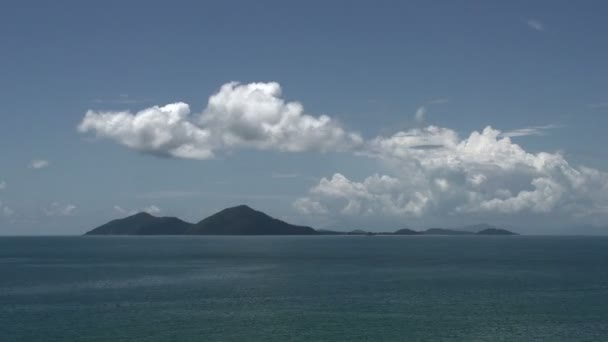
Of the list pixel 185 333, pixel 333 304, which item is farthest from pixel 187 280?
pixel 185 333

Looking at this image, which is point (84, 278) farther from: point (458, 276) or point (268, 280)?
point (458, 276)

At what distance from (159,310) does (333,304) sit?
3284 centimetres

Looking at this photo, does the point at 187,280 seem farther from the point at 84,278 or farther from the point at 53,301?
the point at 53,301

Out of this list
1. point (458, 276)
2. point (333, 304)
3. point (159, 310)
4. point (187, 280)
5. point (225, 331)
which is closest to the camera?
point (225, 331)

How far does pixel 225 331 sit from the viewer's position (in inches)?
3255

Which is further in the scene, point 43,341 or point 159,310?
point 159,310

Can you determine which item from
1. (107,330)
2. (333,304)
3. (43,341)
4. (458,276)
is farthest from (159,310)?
(458,276)

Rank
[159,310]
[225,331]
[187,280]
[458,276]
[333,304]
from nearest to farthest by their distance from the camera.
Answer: [225,331]
[159,310]
[333,304]
[187,280]
[458,276]

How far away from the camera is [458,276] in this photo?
158250 mm

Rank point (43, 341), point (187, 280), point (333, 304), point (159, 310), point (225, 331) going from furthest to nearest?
point (187, 280)
point (333, 304)
point (159, 310)
point (225, 331)
point (43, 341)

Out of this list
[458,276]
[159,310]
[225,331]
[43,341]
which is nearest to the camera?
[43,341]

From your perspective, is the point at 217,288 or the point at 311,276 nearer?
the point at 217,288

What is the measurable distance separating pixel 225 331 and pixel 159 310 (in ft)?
72.1

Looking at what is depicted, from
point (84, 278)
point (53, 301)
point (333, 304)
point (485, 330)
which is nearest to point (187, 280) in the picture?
point (84, 278)
